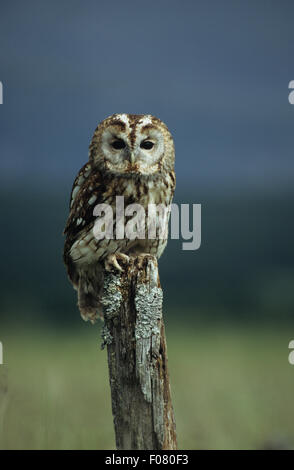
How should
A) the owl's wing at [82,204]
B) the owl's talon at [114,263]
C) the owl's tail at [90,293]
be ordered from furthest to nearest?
the owl's tail at [90,293]
the owl's wing at [82,204]
the owl's talon at [114,263]

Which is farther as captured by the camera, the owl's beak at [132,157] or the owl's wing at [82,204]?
the owl's wing at [82,204]

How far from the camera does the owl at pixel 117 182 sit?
6.93 ft

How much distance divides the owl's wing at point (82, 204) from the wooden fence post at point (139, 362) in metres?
0.62

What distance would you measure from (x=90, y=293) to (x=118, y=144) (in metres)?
0.82

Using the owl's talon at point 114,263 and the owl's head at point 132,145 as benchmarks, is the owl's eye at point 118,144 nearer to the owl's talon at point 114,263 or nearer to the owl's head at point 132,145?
the owl's head at point 132,145

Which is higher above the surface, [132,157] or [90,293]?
[132,157]

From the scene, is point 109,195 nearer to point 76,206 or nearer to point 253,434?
point 76,206

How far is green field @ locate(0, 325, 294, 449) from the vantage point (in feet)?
9.09

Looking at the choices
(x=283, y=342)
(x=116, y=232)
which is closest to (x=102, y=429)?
(x=116, y=232)

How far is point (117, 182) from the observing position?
222 centimetres

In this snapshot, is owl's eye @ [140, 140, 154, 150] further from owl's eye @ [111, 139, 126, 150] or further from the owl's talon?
the owl's talon

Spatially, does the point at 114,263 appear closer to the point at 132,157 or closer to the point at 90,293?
the point at 132,157

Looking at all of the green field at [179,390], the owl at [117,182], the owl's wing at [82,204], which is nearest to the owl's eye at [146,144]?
the owl at [117,182]

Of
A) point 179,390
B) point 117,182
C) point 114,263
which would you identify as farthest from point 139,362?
point 179,390
